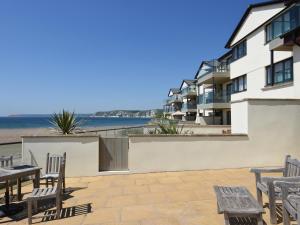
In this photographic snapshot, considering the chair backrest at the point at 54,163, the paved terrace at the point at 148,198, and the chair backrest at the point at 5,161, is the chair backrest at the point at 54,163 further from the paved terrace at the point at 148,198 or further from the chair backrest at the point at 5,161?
the chair backrest at the point at 5,161

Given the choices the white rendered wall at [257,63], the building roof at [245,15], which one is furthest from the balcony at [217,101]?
the building roof at [245,15]

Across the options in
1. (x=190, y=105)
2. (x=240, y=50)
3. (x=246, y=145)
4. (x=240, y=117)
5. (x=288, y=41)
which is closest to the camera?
(x=246, y=145)

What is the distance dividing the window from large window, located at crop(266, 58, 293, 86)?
12.0 ft

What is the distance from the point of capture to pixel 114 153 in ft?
31.8

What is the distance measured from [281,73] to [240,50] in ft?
22.9

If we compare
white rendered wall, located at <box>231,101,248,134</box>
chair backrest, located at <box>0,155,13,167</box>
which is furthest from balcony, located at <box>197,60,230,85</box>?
chair backrest, located at <box>0,155,13,167</box>

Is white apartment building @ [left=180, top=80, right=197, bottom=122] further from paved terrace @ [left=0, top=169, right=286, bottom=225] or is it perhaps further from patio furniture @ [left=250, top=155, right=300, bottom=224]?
patio furniture @ [left=250, top=155, right=300, bottom=224]

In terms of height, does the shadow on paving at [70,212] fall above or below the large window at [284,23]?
below

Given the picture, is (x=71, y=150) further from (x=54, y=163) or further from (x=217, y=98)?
(x=217, y=98)

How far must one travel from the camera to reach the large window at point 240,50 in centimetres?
2106

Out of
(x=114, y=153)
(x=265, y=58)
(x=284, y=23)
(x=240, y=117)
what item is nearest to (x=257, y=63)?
(x=265, y=58)

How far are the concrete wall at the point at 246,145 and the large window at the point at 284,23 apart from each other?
5.77 meters

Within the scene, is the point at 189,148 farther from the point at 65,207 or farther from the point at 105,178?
the point at 65,207

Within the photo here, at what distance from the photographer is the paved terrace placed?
523cm
